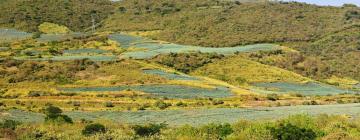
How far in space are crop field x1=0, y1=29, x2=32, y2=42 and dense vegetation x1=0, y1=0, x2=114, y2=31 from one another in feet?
25.3

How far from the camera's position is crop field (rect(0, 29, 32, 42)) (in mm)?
114887

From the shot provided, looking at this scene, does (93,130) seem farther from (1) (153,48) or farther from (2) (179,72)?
(1) (153,48)

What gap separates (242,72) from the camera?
278 feet

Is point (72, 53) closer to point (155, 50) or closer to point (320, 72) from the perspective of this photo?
point (155, 50)

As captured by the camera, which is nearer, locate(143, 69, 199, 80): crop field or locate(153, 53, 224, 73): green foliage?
locate(143, 69, 199, 80): crop field

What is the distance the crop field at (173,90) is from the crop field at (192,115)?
1280 cm

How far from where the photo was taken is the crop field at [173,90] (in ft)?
213

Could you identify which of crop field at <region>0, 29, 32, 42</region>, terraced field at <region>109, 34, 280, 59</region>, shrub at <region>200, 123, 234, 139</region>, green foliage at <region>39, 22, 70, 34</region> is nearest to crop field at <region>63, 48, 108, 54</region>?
terraced field at <region>109, 34, 280, 59</region>

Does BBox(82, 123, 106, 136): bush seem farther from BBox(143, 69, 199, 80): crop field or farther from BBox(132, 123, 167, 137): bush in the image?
BBox(143, 69, 199, 80): crop field

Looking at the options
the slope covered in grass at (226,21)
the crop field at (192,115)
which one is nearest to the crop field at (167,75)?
the crop field at (192,115)

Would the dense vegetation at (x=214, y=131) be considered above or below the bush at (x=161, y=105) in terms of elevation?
above

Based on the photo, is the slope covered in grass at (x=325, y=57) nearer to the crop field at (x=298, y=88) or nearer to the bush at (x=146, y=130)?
the crop field at (x=298, y=88)

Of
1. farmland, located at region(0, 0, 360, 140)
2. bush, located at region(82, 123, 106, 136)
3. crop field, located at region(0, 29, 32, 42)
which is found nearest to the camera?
bush, located at region(82, 123, 106, 136)

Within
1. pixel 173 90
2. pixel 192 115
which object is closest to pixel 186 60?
pixel 173 90
